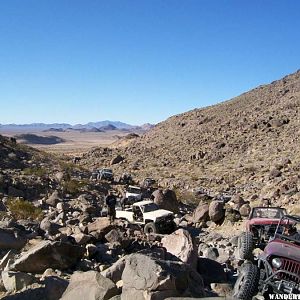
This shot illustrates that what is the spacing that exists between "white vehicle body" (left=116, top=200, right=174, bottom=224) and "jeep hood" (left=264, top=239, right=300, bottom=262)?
9.15 m

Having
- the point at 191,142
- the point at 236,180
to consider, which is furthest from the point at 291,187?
the point at 191,142

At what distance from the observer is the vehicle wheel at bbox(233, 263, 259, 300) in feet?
23.5

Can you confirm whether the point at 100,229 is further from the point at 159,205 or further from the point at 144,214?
the point at 159,205

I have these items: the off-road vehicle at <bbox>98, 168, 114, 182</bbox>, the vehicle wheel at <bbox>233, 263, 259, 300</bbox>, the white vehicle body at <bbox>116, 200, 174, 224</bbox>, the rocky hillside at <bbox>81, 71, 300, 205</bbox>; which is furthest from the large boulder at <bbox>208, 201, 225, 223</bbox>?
the off-road vehicle at <bbox>98, 168, 114, 182</bbox>

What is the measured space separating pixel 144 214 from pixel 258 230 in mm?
5445

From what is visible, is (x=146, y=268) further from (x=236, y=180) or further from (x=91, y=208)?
(x=236, y=180)

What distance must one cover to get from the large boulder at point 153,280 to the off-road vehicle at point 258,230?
118 inches

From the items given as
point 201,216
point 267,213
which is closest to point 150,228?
point 201,216

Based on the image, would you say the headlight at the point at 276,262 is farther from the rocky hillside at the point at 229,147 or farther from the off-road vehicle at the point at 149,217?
the rocky hillside at the point at 229,147

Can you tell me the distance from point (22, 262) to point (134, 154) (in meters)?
44.4

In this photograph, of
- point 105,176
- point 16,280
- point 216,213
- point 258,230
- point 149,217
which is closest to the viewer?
point 16,280

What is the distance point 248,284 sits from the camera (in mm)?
7195

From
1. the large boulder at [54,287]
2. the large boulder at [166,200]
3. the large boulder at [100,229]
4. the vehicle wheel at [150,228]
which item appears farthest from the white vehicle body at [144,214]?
the large boulder at [54,287]

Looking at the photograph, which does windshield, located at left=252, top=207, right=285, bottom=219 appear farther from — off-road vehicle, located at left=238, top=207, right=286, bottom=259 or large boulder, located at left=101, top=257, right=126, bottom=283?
large boulder, located at left=101, top=257, right=126, bottom=283
